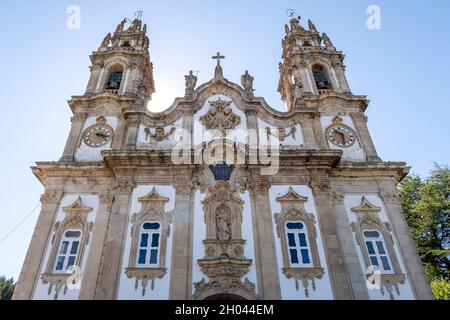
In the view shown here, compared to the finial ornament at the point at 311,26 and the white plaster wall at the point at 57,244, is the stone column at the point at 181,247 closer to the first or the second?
the white plaster wall at the point at 57,244

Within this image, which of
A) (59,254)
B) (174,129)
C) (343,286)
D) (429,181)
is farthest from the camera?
(429,181)

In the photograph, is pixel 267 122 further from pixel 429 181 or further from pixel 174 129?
pixel 429 181

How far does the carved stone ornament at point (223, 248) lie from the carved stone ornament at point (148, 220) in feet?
5.52

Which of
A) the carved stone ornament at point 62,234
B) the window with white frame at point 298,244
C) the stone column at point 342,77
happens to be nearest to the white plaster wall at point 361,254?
the window with white frame at point 298,244

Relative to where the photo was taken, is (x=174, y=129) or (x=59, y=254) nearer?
(x=59, y=254)

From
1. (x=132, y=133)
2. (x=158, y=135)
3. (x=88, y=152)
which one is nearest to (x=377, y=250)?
(x=158, y=135)

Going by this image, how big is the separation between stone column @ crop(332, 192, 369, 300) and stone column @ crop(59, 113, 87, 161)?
1369cm

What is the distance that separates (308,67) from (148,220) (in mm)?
14889

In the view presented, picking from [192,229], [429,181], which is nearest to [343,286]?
[192,229]

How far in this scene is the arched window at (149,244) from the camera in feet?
50.0

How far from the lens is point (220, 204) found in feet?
54.6

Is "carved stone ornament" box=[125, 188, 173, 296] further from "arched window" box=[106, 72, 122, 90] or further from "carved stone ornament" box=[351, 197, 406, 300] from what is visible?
"arched window" box=[106, 72, 122, 90]
